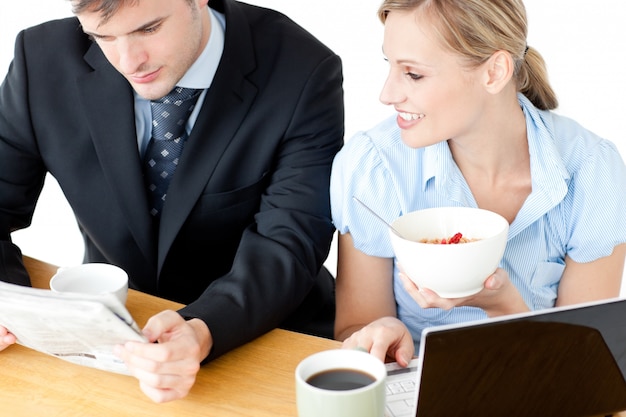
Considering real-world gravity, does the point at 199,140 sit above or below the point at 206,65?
below

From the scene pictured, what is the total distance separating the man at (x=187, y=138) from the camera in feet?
6.33

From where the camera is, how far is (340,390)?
1269 millimetres

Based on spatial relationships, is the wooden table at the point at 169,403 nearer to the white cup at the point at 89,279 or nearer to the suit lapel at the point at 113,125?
the white cup at the point at 89,279

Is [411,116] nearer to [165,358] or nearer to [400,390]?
[400,390]

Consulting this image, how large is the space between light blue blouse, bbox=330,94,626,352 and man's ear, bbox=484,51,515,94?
135 millimetres

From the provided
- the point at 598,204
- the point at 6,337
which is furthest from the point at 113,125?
the point at 598,204

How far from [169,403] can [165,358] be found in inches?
3.7

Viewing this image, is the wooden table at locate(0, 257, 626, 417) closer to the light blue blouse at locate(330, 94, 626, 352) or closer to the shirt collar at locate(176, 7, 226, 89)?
the light blue blouse at locate(330, 94, 626, 352)

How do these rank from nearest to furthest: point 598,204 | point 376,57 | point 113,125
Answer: point 598,204 → point 113,125 → point 376,57

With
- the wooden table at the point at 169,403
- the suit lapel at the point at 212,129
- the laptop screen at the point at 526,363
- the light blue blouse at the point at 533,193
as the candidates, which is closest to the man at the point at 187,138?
the suit lapel at the point at 212,129

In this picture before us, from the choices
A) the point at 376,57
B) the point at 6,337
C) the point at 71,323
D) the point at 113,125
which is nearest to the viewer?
the point at 71,323

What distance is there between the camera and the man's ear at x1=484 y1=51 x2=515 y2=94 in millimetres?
1777

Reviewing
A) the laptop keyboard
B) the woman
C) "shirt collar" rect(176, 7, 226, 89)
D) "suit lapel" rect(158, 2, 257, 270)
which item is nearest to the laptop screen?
the laptop keyboard

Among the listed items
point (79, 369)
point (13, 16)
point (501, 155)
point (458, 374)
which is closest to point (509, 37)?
point (501, 155)
